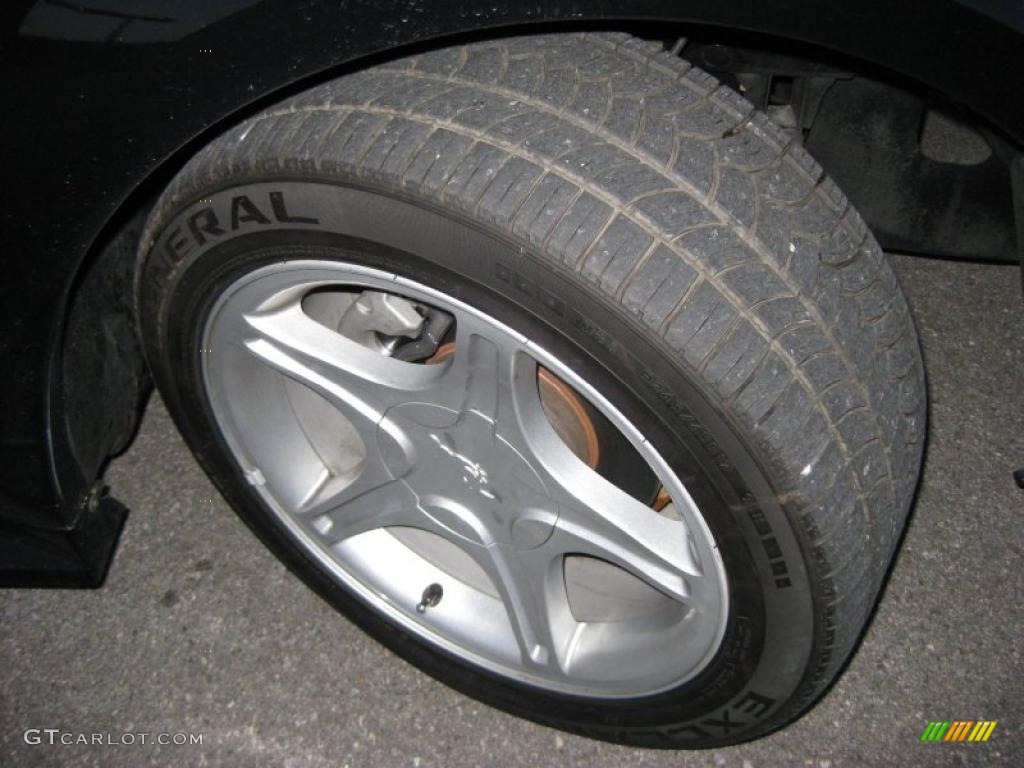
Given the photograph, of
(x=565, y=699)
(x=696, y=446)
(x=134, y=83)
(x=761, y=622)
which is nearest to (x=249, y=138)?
(x=134, y=83)

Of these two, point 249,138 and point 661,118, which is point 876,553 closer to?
point 661,118

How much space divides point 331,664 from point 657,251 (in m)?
1.15

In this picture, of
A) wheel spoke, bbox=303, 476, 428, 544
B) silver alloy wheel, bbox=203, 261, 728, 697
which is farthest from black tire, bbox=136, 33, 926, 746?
wheel spoke, bbox=303, 476, 428, 544

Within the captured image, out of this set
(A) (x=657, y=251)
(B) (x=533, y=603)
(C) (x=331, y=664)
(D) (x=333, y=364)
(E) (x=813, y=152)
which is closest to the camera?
(A) (x=657, y=251)

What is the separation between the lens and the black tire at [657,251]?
1.03 meters

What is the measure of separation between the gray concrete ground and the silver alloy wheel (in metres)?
0.22

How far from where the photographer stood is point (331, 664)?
1790 millimetres

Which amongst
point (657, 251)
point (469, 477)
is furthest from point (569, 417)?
point (657, 251)

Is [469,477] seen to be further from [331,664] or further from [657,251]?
[331,664]

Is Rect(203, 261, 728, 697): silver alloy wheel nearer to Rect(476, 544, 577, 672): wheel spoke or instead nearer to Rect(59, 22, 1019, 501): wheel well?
Rect(476, 544, 577, 672): wheel spoke

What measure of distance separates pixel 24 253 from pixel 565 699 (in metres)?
1.05

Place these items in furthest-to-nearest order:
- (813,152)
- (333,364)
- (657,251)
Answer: (813,152)
(333,364)
(657,251)

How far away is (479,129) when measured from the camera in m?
1.07

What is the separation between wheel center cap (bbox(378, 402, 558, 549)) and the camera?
131 centimetres
